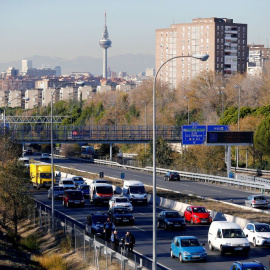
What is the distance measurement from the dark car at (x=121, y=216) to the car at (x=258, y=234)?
8896 mm

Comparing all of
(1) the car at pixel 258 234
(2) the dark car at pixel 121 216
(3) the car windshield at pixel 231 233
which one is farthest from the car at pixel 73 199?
(3) the car windshield at pixel 231 233

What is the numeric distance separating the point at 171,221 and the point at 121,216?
3.73 metres

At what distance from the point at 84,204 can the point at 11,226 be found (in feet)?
24.8

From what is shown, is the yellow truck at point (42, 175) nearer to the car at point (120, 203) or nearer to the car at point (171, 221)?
the car at point (120, 203)

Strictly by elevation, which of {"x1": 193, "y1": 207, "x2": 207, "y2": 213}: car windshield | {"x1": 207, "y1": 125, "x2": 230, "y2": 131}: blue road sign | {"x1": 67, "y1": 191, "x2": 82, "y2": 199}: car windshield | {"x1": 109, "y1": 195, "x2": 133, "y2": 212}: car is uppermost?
{"x1": 207, "y1": 125, "x2": 230, "y2": 131}: blue road sign

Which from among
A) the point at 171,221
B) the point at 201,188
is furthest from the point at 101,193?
the point at 171,221

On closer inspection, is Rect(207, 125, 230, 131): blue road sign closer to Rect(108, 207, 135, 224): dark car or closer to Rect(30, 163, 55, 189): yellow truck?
Rect(30, 163, 55, 189): yellow truck

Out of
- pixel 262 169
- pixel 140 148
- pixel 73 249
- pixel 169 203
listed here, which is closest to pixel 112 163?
pixel 140 148

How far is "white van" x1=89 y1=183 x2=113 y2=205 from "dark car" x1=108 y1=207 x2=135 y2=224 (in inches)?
414

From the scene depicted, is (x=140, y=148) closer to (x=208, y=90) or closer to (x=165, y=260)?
(x=208, y=90)

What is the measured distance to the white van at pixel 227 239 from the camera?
98.4ft

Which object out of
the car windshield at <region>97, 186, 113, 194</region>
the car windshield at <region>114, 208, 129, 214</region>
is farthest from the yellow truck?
the car windshield at <region>114, 208, 129, 214</region>

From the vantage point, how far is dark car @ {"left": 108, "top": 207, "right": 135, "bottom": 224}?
40.5 m

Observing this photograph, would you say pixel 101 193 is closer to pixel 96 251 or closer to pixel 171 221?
pixel 171 221
